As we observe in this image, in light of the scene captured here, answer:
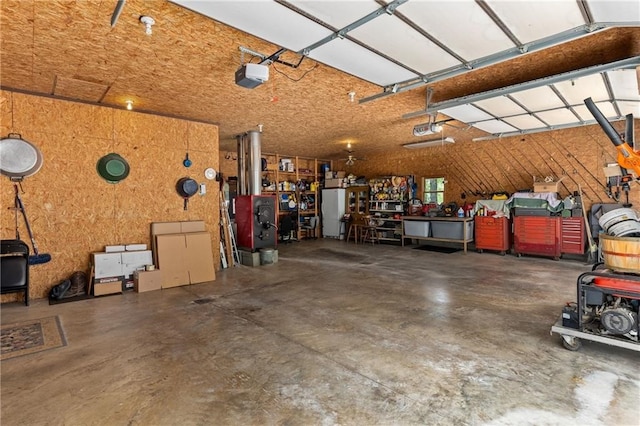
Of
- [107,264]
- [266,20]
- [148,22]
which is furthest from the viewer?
[107,264]

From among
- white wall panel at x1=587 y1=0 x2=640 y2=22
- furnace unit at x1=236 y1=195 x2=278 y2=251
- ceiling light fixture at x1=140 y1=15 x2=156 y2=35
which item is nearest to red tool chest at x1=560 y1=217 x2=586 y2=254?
white wall panel at x1=587 y1=0 x2=640 y2=22

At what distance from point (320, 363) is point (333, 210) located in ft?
26.6

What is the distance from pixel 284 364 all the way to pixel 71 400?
4.71 ft

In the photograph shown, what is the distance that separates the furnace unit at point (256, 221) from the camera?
6.52m

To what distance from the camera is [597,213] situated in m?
6.39

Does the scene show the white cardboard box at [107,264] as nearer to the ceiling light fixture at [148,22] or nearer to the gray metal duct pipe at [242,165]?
the gray metal duct pipe at [242,165]

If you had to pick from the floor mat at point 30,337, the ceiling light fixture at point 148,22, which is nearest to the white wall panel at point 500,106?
the ceiling light fixture at point 148,22

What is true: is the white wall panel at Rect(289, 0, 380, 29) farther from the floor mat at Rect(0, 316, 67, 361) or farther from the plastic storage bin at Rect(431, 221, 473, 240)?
the plastic storage bin at Rect(431, 221, 473, 240)

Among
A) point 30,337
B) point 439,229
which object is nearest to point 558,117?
point 439,229

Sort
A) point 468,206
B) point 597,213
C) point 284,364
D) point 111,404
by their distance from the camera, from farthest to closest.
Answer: point 468,206 < point 597,213 < point 284,364 < point 111,404

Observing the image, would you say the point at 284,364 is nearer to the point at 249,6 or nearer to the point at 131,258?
the point at 249,6

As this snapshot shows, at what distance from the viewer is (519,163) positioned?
745 centimetres

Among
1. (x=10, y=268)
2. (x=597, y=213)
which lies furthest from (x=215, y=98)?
(x=597, y=213)

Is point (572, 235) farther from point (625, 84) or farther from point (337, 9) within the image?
point (337, 9)
